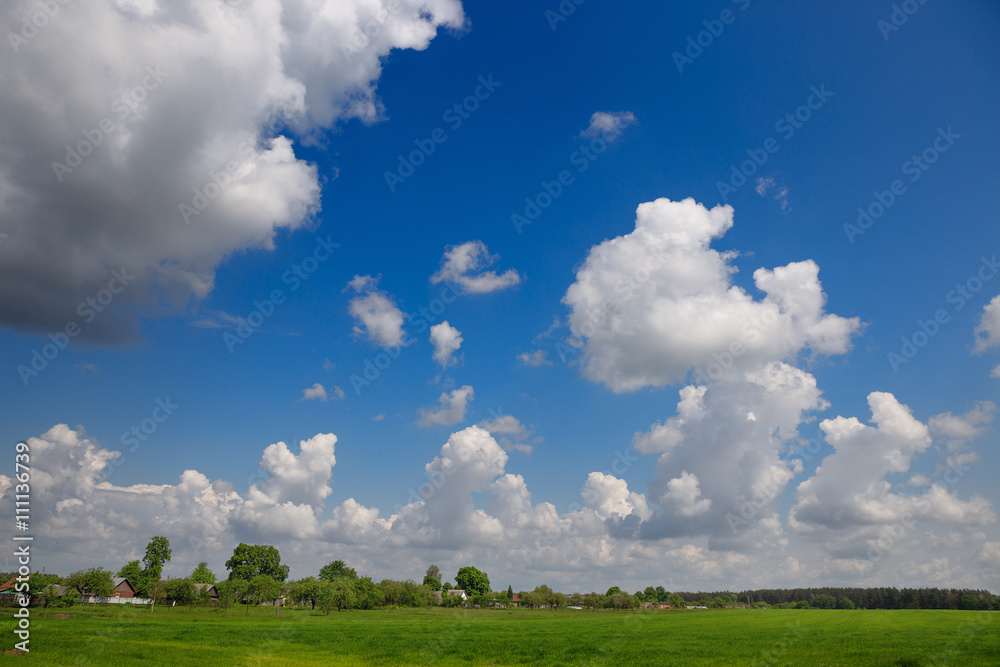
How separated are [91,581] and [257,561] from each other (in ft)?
236

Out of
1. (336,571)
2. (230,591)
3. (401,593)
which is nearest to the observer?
(230,591)

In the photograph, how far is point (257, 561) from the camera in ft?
488

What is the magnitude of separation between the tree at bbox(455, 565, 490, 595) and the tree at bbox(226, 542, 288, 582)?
212 ft

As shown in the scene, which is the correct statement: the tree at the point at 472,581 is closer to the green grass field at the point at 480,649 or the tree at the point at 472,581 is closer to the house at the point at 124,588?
the house at the point at 124,588

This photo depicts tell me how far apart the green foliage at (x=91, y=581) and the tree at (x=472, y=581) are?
413 feet

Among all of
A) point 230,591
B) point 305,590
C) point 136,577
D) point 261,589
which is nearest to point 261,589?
point 261,589

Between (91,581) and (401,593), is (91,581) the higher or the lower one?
the higher one

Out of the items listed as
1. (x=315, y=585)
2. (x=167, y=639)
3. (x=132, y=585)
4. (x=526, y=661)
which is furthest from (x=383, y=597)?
(x=526, y=661)

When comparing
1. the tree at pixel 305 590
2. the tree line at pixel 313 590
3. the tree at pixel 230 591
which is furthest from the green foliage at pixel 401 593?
the tree at pixel 230 591

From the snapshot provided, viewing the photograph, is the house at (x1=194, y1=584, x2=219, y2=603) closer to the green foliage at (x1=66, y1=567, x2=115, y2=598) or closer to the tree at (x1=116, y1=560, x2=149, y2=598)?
the tree at (x1=116, y1=560, x2=149, y2=598)

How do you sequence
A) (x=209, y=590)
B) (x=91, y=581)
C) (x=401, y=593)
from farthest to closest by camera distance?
(x=401, y=593) → (x=209, y=590) → (x=91, y=581)

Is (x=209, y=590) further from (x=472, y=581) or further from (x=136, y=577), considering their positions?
(x=472, y=581)

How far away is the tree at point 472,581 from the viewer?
610ft

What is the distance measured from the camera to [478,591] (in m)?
185
